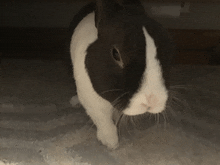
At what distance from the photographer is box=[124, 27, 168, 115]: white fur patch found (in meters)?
0.80

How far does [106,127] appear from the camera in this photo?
110 cm

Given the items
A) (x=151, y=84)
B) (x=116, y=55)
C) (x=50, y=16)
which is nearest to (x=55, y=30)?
(x=50, y=16)

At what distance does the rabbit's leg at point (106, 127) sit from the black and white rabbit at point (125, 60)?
45 mm

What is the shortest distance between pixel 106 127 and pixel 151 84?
0.38m

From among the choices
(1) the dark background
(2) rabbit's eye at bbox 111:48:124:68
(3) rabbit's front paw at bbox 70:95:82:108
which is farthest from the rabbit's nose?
(1) the dark background

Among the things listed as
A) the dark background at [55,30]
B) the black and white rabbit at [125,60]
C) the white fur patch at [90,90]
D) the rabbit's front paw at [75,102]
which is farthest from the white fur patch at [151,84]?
the dark background at [55,30]

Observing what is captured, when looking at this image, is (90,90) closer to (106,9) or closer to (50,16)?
(106,9)

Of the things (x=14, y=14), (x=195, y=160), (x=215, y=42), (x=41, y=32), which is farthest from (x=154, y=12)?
(x=14, y=14)

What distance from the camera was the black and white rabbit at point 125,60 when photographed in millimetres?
802

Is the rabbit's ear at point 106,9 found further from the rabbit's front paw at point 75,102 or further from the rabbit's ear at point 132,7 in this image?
the rabbit's front paw at point 75,102

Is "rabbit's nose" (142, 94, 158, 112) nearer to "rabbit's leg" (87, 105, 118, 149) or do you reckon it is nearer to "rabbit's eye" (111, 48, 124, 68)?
"rabbit's eye" (111, 48, 124, 68)

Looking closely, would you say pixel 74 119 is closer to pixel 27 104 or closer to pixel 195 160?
pixel 27 104

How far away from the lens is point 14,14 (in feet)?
5.88

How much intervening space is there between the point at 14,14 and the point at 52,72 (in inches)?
21.4
